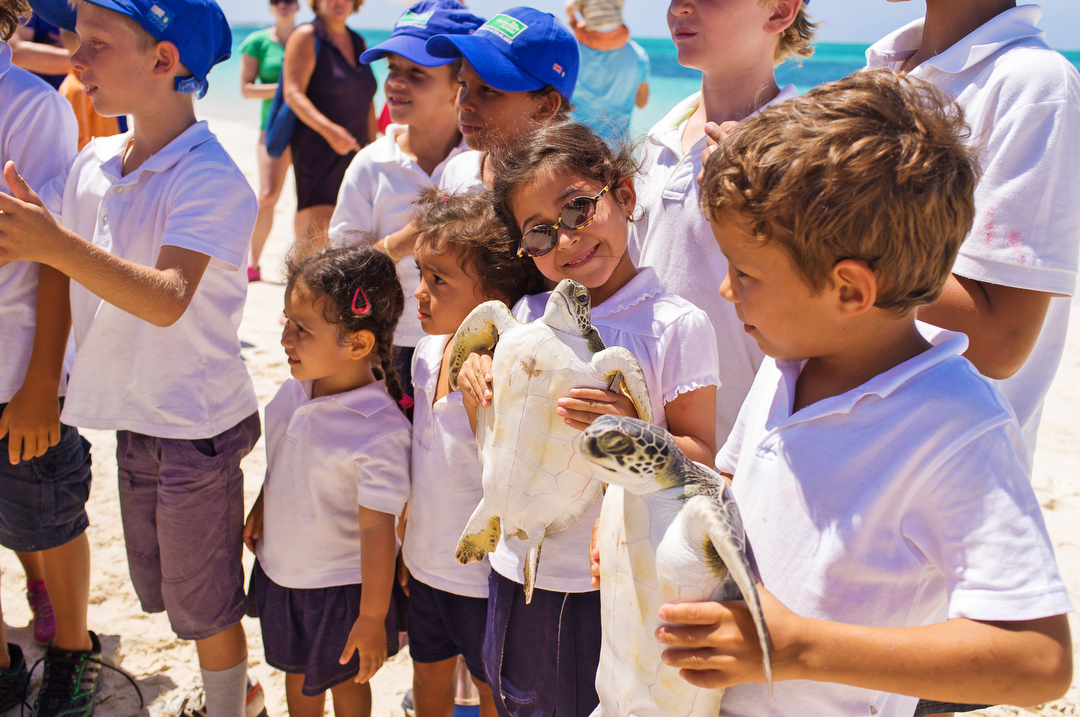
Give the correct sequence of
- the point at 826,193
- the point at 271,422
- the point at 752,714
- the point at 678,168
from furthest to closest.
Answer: the point at 271,422 < the point at 678,168 < the point at 752,714 < the point at 826,193

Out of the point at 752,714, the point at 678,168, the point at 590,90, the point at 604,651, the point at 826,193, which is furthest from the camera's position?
the point at 590,90

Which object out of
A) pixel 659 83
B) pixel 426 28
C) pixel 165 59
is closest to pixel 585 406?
pixel 165 59

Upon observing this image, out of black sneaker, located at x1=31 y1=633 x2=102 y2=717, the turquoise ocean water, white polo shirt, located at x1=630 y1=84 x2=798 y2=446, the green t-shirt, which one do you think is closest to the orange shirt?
the green t-shirt

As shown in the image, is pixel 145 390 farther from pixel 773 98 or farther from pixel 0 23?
pixel 773 98

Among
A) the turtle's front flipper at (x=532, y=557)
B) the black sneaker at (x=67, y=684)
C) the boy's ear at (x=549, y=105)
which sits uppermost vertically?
the boy's ear at (x=549, y=105)

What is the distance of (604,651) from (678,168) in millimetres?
1339

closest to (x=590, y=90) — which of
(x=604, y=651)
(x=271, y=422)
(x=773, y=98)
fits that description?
(x=773, y=98)

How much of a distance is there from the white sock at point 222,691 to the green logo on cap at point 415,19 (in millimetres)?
2550

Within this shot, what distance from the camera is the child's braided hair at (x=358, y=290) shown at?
7.01ft

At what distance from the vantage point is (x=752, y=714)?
1.16 metres

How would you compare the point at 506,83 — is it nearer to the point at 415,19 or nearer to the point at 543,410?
the point at 415,19

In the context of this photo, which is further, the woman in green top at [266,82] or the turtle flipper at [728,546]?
the woman in green top at [266,82]

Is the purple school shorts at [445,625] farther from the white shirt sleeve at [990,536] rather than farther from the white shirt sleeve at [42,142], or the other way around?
the white shirt sleeve at [42,142]

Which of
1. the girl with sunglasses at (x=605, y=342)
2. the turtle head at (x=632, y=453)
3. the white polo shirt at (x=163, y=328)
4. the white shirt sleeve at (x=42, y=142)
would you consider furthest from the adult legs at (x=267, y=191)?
the turtle head at (x=632, y=453)
